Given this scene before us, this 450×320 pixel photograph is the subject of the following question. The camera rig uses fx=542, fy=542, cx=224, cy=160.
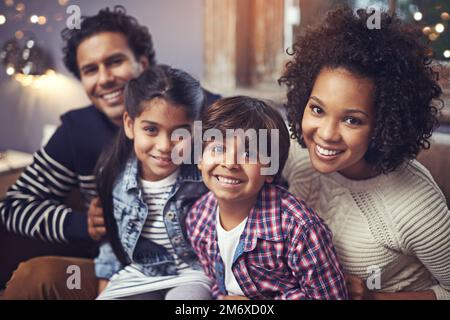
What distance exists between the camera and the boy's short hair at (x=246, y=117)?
117 centimetres

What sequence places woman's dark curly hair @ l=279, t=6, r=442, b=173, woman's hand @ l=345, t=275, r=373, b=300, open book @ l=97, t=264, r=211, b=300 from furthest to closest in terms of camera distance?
open book @ l=97, t=264, r=211, b=300, woman's hand @ l=345, t=275, r=373, b=300, woman's dark curly hair @ l=279, t=6, r=442, b=173

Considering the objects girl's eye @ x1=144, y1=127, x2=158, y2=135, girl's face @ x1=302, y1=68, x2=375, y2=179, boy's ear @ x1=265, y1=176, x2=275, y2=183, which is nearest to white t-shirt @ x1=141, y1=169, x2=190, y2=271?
girl's eye @ x1=144, y1=127, x2=158, y2=135

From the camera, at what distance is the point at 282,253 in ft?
3.85

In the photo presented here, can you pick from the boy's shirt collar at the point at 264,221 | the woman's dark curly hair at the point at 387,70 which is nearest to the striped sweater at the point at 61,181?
the boy's shirt collar at the point at 264,221

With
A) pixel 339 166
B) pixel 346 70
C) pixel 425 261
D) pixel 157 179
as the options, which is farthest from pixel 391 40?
pixel 157 179

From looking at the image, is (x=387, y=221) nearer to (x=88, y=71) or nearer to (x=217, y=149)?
(x=217, y=149)

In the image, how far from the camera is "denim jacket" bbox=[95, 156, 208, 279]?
1296mm

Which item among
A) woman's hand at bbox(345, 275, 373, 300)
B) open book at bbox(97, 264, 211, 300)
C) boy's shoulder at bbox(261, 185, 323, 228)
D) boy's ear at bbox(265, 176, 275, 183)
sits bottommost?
open book at bbox(97, 264, 211, 300)

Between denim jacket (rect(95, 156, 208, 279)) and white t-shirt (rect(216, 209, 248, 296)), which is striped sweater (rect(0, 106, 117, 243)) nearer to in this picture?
denim jacket (rect(95, 156, 208, 279))

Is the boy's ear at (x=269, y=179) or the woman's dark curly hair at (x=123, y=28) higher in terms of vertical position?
the woman's dark curly hair at (x=123, y=28)

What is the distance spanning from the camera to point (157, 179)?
1.31 metres

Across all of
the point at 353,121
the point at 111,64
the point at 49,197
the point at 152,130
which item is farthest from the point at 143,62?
the point at 353,121

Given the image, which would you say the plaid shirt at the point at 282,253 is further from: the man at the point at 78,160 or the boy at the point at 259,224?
the man at the point at 78,160
